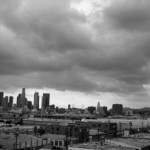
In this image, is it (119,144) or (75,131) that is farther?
(75,131)

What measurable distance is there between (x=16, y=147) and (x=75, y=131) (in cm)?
3626

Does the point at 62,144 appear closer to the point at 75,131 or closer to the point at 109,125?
the point at 75,131

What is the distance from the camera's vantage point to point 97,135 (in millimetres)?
97750

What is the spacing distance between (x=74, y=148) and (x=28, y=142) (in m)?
25.2

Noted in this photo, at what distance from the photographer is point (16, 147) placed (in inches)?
2335

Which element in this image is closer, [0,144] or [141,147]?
[141,147]

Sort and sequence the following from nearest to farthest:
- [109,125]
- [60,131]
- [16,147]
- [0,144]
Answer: [16,147]
[0,144]
[60,131]
[109,125]

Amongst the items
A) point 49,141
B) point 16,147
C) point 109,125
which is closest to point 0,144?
point 16,147

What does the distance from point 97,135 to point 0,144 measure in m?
43.3

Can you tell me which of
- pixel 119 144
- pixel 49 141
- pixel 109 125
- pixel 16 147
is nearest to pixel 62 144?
pixel 49 141

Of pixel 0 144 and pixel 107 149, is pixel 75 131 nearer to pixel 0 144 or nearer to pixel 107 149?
pixel 0 144

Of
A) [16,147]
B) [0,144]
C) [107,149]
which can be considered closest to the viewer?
[107,149]

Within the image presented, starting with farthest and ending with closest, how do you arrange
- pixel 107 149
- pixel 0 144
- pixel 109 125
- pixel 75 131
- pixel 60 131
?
1. pixel 109 125
2. pixel 60 131
3. pixel 75 131
4. pixel 0 144
5. pixel 107 149

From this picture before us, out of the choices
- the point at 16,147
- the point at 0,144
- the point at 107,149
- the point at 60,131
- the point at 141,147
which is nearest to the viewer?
the point at 107,149
